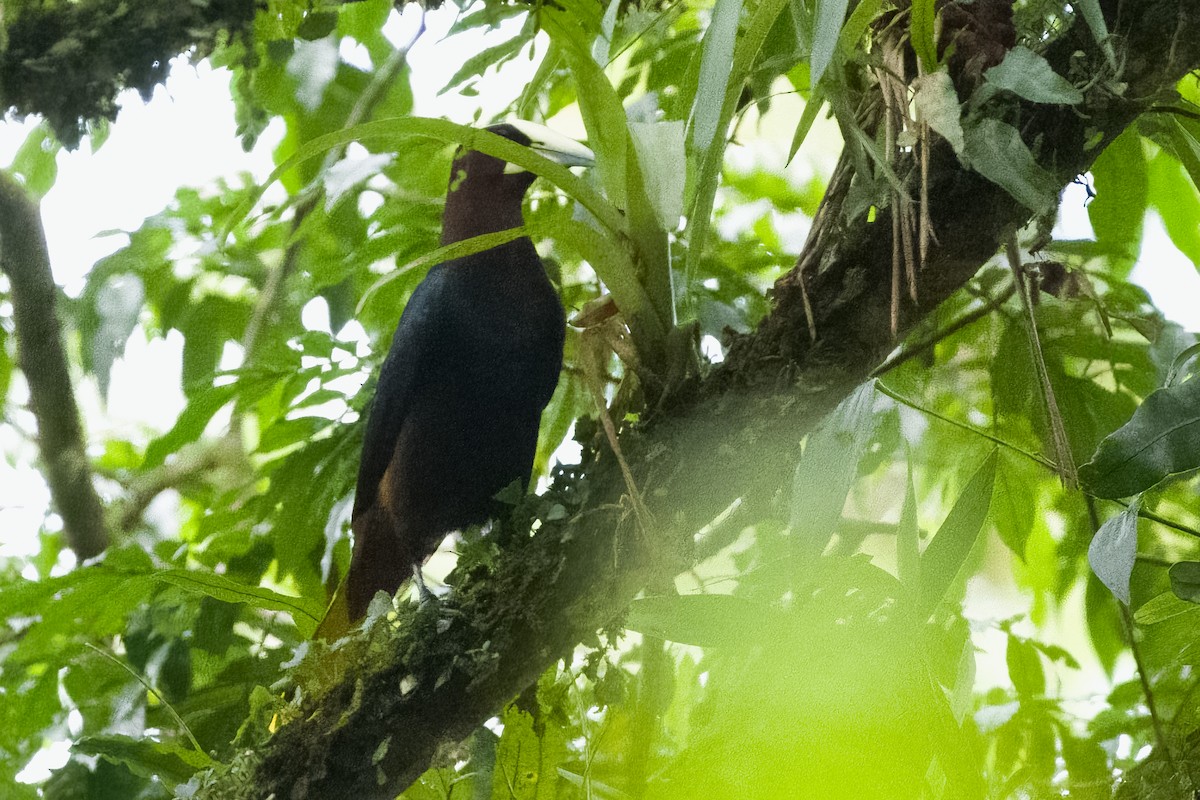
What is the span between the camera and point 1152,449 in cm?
55

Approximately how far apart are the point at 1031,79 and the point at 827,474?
269mm

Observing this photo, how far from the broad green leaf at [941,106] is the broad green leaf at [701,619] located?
1.11ft

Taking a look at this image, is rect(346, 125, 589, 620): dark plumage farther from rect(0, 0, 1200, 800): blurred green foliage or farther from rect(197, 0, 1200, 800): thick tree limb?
rect(197, 0, 1200, 800): thick tree limb

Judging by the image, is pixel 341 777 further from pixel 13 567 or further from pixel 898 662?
pixel 13 567

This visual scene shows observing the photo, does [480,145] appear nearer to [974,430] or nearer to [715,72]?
[715,72]

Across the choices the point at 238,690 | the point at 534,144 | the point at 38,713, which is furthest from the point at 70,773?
the point at 534,144

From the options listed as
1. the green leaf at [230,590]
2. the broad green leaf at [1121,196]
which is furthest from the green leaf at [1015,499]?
the green leaf at [230,590]

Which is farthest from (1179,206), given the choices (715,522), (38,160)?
(38,160)

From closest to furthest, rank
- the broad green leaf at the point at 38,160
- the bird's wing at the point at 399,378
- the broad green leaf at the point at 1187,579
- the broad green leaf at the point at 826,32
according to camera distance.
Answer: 1. the broad green leaf at the point at 826,32
2. the broad green leaf at the point at 1187,579
3. the bird's wing at the point at 399,378
4. the broad green leaf at the point at 38,160

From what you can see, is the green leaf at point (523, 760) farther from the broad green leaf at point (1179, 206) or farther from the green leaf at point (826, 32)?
the broad green leaf at point (1179, 206)

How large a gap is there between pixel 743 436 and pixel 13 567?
3.34 ft

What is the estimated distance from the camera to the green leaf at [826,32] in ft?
1.62

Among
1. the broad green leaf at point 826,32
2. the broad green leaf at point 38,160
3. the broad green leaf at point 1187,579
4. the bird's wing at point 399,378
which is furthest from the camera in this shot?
the broad green leaf at point 38,160

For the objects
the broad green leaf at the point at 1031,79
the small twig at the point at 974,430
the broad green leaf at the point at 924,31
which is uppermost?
the broad green leaf at the point at 924,31
